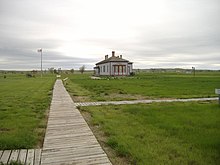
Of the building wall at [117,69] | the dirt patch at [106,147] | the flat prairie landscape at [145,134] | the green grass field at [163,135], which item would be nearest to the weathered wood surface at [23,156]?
the flat prairie landscape at [145,134]

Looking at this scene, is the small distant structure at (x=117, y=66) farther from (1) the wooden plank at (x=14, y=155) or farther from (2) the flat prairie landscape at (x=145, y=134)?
(1) the wooden plank at (x=14, y=155)

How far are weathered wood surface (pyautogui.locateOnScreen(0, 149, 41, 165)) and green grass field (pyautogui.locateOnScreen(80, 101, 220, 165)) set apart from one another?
154 centimetres

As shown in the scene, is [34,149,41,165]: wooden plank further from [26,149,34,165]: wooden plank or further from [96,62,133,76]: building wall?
[96,62,133,76]: building wall

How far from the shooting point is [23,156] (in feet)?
14.8

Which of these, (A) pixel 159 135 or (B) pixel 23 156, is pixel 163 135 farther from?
(B) pixel 23 156

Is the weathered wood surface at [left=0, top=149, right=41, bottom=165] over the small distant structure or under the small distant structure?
under

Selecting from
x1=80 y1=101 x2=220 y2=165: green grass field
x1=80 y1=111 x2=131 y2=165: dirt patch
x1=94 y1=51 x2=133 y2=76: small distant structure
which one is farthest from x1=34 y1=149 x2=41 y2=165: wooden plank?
x1=94 y1=51 x2=133 y2=76: small distant structure

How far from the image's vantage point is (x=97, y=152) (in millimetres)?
4727

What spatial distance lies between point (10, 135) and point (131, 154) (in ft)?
10.5

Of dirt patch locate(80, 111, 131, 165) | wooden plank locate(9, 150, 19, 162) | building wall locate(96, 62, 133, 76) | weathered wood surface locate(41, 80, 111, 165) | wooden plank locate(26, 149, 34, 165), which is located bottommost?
dirt patch locate(80, 111, 131, 165)

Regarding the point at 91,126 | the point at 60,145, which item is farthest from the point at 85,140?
the point at 91,126

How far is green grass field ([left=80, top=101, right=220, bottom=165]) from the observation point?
453cm

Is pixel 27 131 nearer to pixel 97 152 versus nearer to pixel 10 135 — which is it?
pixel 10 135

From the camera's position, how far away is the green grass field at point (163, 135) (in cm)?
453
